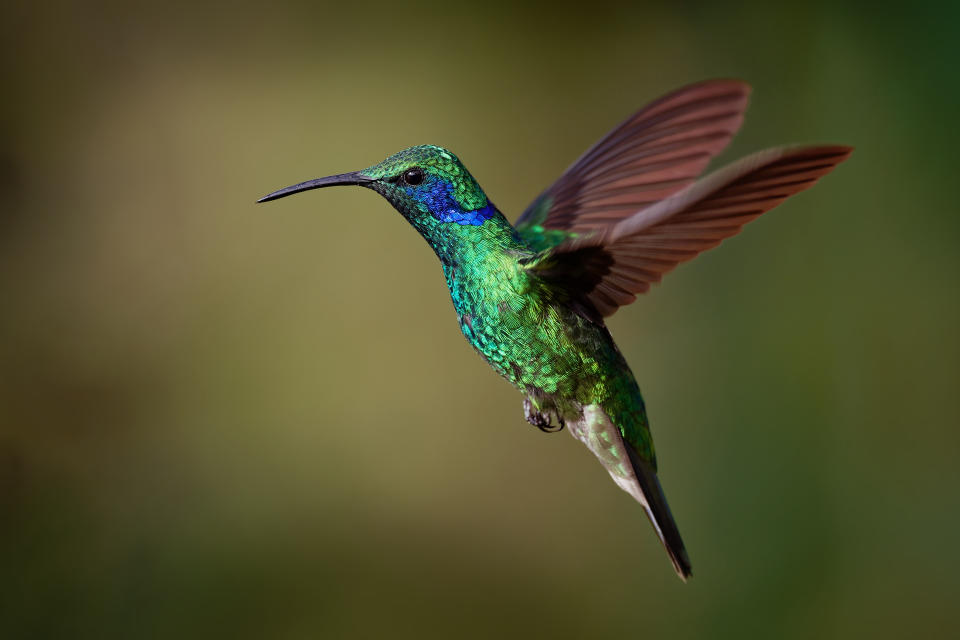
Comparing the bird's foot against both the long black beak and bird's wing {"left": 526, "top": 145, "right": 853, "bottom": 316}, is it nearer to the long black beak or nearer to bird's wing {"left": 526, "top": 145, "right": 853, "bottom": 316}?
bird's wing {"left": 526, "top": 145, "right": 853, "bottom": 316}

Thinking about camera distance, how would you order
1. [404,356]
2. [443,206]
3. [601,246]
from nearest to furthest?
[601,246] → [443,206] → [404,356]

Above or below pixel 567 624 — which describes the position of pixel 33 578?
above

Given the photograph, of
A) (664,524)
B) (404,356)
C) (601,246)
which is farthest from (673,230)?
(404,356)

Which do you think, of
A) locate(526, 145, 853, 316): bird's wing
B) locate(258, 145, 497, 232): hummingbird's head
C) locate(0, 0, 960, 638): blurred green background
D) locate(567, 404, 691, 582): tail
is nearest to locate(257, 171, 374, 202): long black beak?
locate(258, 145, 497, 232): hummingbird's head

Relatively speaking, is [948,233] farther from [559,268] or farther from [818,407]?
[559,268]

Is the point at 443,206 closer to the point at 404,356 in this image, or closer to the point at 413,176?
the point at 413,176

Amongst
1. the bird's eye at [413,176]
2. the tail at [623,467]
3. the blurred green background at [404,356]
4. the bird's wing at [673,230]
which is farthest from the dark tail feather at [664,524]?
the blurred green background at [404,356]

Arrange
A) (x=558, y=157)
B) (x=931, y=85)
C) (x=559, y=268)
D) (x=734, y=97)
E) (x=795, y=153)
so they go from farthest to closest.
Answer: (x=558, y=157)
(x=931, y=85)
(x=734, y=97)
(x=559, y=268)
(x=795, y=153)

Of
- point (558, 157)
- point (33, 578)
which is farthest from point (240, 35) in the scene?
point (33, 578)
